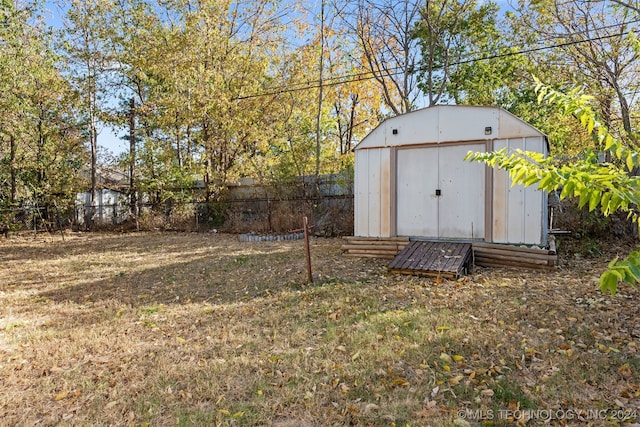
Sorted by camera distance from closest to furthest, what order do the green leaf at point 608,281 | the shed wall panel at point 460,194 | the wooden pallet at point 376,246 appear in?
the green leaf at point 608,281 < the shed wall panel at point 460,194 < the wooden pallet at point 376,246

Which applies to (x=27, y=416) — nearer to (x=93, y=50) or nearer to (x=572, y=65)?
(x=572, y=65)

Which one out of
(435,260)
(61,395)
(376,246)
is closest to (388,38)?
(376,246)

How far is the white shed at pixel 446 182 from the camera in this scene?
6.17 m

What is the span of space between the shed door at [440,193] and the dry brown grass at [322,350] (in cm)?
108

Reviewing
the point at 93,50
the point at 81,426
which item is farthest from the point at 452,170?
the point at 93,50

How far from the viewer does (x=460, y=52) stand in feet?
42.5

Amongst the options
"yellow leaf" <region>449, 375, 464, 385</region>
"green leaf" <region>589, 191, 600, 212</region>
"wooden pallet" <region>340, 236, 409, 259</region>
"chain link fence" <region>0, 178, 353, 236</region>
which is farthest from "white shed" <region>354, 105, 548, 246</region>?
"green leaf" <region>589, 191, 600, 212</region>

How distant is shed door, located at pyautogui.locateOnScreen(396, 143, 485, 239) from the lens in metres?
6.57

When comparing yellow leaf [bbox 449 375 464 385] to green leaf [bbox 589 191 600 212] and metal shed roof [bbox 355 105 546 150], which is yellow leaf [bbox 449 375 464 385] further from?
metal shed roof [bbox 355 105 546 150]

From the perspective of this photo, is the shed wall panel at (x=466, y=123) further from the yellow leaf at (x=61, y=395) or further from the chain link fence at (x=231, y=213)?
the yellow leaf at (x=61, y=395)

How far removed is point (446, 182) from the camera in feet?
22.2

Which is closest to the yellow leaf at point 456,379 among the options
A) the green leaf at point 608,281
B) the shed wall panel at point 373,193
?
the green leaf at point 608,281

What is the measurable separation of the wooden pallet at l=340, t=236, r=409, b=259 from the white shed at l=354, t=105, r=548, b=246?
14 centimetres

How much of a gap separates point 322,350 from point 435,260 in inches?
124
